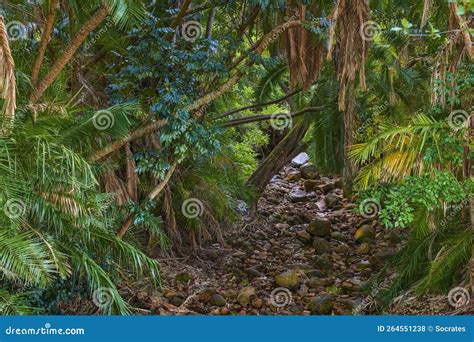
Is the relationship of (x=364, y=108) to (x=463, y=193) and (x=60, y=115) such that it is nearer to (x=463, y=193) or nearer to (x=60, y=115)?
(x=463, y=193)

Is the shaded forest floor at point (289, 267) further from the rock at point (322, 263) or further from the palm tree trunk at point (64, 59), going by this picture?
the palm tree trunk at point (64, 59)

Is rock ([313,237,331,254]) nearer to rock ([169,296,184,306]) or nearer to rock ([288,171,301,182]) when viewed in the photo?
rock ([169,296,184,306])

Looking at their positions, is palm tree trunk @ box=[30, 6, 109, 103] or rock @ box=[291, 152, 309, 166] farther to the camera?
rock @ box=[291, 152, 309, 166]

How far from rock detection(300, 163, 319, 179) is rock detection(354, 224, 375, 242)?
3316 mm

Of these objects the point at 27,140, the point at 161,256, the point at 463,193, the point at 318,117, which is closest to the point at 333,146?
the point at 318,117

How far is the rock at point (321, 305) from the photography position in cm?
742

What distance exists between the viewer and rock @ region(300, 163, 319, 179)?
44.9ft

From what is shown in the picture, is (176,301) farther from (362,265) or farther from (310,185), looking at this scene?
(310,185)

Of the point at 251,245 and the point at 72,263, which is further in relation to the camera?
the point at 251,245

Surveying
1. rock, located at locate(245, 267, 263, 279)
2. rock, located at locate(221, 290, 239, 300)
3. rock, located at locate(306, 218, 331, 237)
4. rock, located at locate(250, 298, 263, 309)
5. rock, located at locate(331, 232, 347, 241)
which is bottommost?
rock, located at locate(250, 298, 263, 309)

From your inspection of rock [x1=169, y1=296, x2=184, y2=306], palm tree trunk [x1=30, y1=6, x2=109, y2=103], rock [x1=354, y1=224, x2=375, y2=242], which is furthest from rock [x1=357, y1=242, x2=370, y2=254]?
palm tree trunk [x1=30, y1=6, x2=109, y2=103]

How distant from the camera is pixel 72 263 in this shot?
16.2 feet

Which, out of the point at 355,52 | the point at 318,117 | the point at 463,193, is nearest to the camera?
the point at 463,193

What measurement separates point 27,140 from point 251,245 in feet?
18.3
